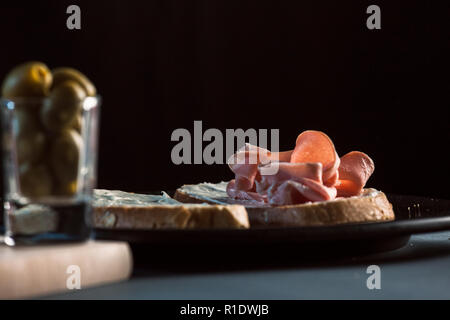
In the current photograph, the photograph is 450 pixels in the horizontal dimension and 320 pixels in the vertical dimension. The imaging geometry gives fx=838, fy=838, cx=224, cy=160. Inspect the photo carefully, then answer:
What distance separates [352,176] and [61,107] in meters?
1.33

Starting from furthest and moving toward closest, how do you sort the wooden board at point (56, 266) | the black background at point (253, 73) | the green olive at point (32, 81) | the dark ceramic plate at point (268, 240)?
the black background at point (253, 73)
the dark ceramic plate at point (268, 240)
the green olive at point (32, 81)
the wooden board at point (56, 266)

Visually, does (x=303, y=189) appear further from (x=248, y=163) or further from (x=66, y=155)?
(x=66, y=155)

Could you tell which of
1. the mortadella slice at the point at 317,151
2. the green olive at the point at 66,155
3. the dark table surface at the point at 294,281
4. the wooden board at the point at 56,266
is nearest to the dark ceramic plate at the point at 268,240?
the dark table surface at the point at 294,281

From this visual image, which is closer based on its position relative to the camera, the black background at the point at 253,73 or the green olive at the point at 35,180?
the green olive at the point at 35,180

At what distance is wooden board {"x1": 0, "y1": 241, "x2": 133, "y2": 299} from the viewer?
65.8 inches

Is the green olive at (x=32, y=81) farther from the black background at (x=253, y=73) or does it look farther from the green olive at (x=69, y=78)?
the black background at (x=253, y=73)

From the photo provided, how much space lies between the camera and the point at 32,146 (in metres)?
1.75

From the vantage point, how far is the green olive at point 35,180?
5.74ft

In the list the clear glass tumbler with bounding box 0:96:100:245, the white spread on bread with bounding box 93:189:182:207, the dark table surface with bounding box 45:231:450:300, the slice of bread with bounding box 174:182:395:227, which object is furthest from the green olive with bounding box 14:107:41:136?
the slice of bread with bounding box 174:182:395:227

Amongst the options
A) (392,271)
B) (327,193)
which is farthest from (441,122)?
(392,271)

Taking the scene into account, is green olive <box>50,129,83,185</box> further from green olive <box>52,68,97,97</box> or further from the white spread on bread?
the white spread on bread

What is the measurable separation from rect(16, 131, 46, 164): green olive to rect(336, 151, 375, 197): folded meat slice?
1296 mm

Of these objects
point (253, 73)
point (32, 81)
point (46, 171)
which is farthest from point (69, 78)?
point (253, 73)

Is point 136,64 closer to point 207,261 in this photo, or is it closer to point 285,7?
point 285,7
